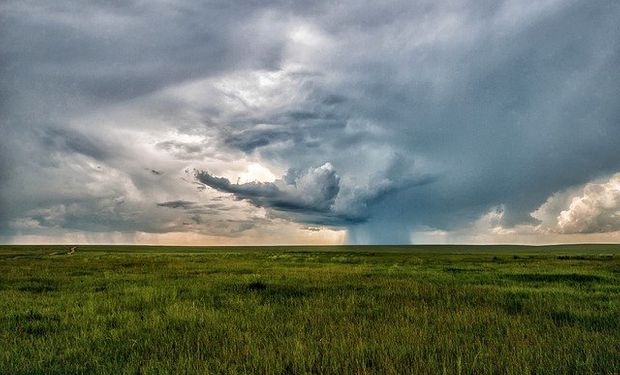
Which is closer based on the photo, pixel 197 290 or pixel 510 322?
pixel 510 322

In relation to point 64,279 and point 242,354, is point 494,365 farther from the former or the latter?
point 64,279

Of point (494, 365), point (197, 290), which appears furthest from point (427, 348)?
point (197, 290)

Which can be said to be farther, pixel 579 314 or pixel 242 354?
pixel 579 314

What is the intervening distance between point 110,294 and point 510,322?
531 inches

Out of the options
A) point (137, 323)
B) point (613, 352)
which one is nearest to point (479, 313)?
point (613, 352)

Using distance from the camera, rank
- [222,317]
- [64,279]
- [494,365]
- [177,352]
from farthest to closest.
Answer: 1. [64,279]
2. [222,317]
3. [177,352]
4. [494,365]

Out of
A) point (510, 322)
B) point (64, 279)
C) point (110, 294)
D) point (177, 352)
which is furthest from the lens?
point (64, 279)

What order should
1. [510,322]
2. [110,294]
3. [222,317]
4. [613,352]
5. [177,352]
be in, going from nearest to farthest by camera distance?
[613,352] < [177,352] < [510,322] < [222,317] < [110,294]

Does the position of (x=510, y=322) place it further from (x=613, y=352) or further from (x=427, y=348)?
(x=427, y=348)

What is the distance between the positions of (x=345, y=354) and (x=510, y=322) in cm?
493

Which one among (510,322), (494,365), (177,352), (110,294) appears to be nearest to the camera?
(494,365)

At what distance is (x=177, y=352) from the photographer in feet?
25.3

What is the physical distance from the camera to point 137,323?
10.4 m

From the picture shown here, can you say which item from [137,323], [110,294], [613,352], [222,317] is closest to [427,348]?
[613,352]
